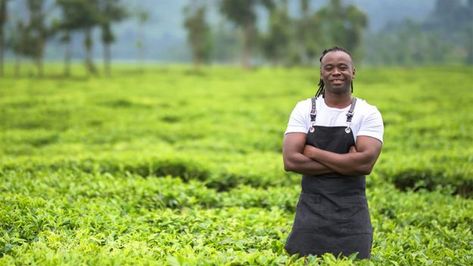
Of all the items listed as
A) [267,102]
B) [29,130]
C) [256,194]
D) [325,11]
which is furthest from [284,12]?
[256,194]

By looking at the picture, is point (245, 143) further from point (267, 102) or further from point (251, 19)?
point (251, 19)

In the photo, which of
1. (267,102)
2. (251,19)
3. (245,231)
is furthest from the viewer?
(251,19)

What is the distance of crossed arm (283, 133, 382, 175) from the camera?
15.1ft

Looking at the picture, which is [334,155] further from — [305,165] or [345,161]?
[305,165]

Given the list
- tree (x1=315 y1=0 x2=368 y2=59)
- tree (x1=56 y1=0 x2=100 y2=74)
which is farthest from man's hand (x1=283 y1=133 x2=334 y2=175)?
tree (x1=315 y1=0 x2=368 y2=59)

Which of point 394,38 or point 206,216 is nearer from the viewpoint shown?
point 206,216

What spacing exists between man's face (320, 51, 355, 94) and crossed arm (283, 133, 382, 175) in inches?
19.2

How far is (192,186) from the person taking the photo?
866cm

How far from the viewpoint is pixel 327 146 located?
4754mm

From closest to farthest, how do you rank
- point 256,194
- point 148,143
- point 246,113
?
point 256,194, point 148,143, point 246,113

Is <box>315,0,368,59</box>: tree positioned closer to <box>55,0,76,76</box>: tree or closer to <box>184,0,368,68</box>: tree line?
<box>184,0,368,68</box>: tree line

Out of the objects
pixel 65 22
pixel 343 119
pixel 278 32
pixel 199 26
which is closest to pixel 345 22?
pixel 278 32

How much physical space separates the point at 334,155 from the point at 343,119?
347mm

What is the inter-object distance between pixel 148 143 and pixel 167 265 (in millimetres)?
10072
